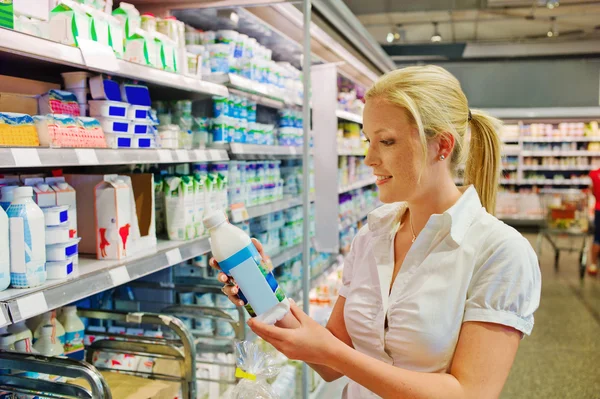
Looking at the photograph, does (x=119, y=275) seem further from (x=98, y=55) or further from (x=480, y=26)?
(x=480, y=26)

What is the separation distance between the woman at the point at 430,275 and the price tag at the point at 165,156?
2.95 ft

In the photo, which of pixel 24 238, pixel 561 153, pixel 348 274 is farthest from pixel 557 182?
pixel 24 238

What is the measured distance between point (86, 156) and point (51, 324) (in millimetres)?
672

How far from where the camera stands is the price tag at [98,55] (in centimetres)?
171

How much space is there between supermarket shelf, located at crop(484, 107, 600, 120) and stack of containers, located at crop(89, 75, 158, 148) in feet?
39.1

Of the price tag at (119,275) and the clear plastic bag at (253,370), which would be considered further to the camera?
the price tag at (119,275)

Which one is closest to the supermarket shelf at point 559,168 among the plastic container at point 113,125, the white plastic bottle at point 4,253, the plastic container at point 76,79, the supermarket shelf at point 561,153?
the supermarket shelf at point 561,153

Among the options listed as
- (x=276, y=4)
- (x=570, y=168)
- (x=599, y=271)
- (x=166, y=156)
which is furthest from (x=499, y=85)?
(x=166, y=156)

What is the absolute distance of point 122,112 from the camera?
204 centimetres

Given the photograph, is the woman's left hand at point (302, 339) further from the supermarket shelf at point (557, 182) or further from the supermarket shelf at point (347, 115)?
the supermarket shelf at point (557, 182)

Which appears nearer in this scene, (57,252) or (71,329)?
(57,252)

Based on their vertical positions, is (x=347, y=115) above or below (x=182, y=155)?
above

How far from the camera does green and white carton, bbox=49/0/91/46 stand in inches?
68.3

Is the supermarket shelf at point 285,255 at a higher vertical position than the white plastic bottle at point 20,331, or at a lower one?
lower
